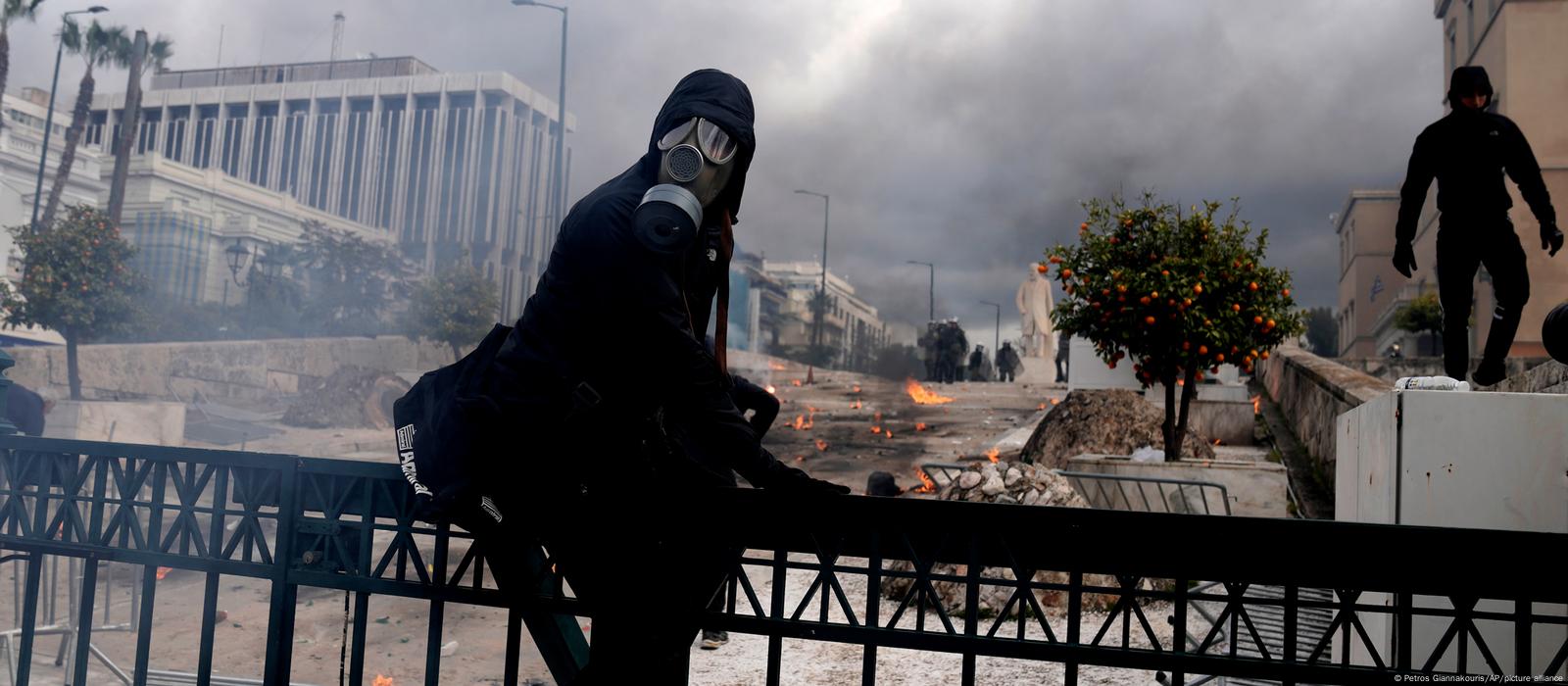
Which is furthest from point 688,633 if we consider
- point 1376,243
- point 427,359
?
point 1376,243

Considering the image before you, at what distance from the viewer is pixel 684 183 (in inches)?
79.1

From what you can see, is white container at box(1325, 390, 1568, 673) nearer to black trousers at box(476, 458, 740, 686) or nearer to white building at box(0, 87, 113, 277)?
black trousers at box(476, 458, 740, 686)

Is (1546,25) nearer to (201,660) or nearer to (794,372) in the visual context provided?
(794,372)

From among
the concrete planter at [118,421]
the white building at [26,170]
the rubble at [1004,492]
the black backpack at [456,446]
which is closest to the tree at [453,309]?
the concrete planter at [118,421]

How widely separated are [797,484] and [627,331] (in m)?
0.45

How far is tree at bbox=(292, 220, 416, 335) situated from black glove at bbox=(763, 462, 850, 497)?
38.5 metres

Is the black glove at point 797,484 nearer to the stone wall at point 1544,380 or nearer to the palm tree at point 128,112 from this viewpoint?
the stone wall at point 1544,380

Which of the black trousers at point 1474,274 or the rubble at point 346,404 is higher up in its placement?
the black trousers at point 1474,274

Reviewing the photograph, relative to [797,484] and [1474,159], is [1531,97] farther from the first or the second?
[797,484]

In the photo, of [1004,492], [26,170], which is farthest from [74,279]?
[26,170]

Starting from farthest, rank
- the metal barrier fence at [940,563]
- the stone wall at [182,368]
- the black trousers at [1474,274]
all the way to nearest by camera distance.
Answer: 1. the stone wall at [182,368]
2. the black trousers at [1474,274]
3. the metal barrier fence at [940,563]

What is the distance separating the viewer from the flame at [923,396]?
68.7ft

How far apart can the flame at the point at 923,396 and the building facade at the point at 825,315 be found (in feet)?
146

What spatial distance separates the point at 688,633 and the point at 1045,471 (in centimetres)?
650
